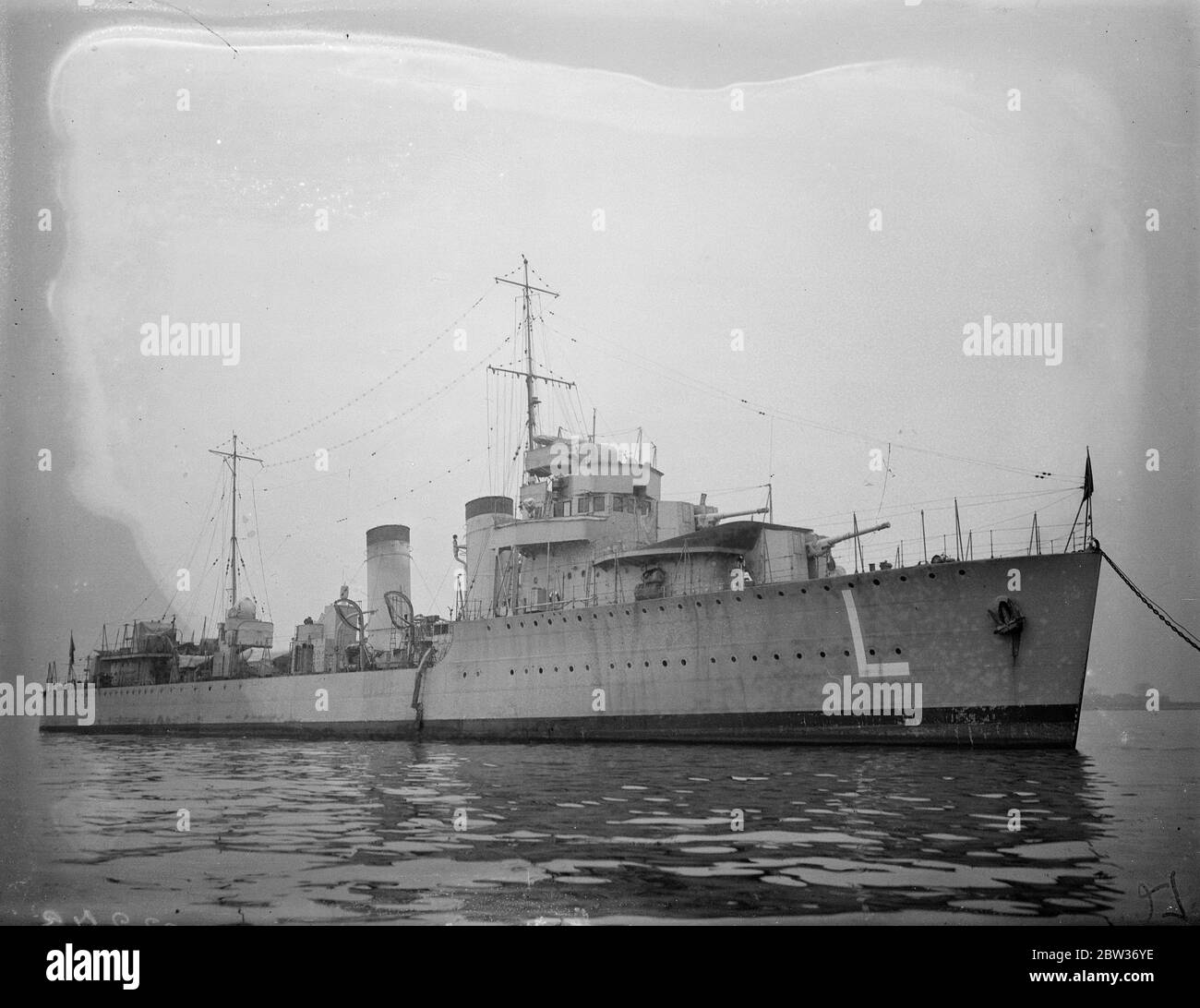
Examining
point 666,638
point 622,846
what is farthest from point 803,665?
point 622,846

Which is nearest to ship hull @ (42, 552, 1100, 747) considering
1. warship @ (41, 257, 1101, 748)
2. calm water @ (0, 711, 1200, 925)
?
warship @ (41, 257, 1101, 748)

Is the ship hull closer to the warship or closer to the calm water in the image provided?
the warship

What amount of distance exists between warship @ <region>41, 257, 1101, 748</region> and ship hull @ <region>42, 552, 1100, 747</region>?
0.04 metres

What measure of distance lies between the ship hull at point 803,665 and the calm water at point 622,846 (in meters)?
2.32

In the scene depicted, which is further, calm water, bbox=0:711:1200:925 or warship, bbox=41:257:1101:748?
warship, bbox=41:257:1101:748

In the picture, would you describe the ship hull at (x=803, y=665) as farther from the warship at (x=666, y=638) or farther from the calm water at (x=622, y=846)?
the calm water at (x=622, y=846)

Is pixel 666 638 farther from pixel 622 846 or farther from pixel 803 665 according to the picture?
pixel 622 846

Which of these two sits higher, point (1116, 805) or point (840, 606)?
point (840, 606)

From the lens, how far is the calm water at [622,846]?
6.29m

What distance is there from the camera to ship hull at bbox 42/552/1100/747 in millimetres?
17375

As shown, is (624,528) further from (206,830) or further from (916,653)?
(206,830)
